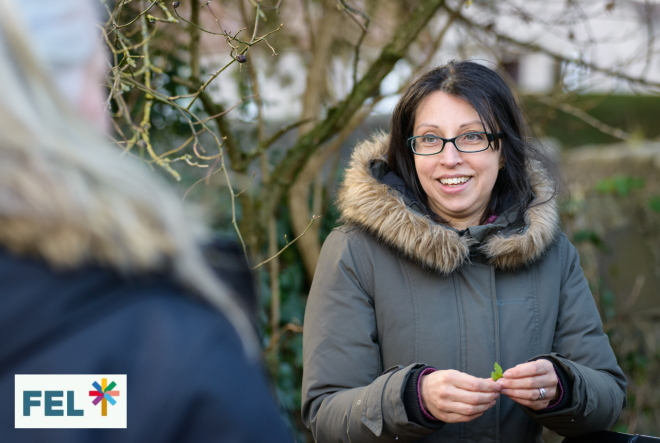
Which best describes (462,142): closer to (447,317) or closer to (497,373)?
(447,317)

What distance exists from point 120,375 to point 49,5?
503 mm

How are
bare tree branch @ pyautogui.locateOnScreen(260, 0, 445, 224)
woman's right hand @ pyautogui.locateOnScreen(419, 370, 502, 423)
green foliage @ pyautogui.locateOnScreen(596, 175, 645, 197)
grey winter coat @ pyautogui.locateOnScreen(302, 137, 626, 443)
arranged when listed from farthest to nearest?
1. green foliage @ pyautogui.locateOnScreen(596, 175, 645, 197)
2. bare tree branch @ pyautogui.locateOnScreen(260, 0, 445, 224)
3. grey winter coat @ pyautogui.locateOnScreen(302, 137, 626, 443)
4. woman's right hand @ pyautogui.locateOnScreen(419, 370, 502, 423)

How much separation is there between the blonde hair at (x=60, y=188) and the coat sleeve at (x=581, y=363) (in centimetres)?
135

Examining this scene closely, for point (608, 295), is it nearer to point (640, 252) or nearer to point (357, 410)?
point (640, 252)

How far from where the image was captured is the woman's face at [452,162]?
6.41ft

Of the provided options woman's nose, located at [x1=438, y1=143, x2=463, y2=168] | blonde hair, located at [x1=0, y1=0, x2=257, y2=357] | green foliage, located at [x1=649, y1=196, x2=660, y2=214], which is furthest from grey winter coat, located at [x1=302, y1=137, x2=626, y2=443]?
green foliage, located at [x1=649, y1=196, x2=660, y2=214]

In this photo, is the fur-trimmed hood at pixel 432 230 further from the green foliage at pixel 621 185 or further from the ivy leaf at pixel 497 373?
the green foliage at pixel 621 185

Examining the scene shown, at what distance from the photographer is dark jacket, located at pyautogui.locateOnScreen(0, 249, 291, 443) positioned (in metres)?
0.71

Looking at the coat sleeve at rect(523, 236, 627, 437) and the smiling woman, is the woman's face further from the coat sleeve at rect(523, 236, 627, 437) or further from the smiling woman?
the coat sleeve at rect(523, 236, 627, 437)

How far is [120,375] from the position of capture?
75 cm

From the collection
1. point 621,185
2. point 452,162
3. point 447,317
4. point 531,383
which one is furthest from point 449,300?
point 621,185

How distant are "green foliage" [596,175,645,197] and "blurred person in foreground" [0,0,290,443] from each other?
4.44 m

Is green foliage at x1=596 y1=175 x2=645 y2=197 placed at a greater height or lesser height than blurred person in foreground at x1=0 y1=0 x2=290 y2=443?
greater

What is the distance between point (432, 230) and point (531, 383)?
0.54 m
